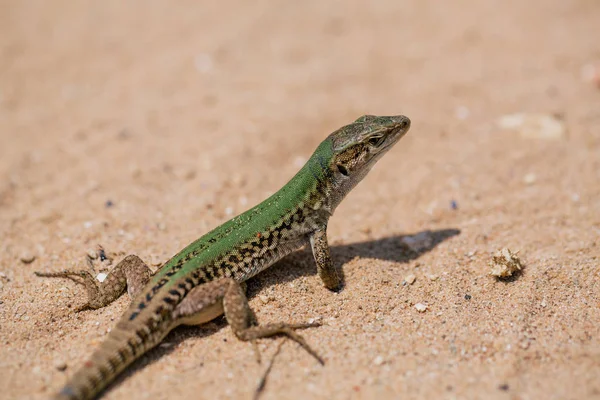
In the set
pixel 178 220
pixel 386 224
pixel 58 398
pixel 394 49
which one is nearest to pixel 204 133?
pixel 178 220

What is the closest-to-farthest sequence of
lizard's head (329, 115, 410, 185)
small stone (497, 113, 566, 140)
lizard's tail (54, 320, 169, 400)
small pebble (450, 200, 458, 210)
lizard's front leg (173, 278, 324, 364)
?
lizard's tail (54, 320, 169, 400)
lizard's front leg (173, 278, 324, 364)
lizard's head (329, 115, 410, 185)
small pebble (450, 200, 458, 210)
small stone (497, 113, 566, 140)

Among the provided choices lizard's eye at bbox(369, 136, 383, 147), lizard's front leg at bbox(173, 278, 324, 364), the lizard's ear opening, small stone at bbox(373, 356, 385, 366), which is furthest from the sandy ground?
lizard's eye at bbox(369, 136, 383, 147)

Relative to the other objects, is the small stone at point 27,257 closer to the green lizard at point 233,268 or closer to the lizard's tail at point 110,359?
the green lizard at point 233,268

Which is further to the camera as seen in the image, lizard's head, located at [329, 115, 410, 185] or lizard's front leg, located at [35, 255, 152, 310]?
lizard's head, located at [329, 115, 410, 185]

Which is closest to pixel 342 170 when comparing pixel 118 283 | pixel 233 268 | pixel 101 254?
pixel 233 268

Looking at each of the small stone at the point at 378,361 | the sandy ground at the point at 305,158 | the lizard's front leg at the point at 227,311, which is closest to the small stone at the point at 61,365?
the sandy ground at the point at 305,158

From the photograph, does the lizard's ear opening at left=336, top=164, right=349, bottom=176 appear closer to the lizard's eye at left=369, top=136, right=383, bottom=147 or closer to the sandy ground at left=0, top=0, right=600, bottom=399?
the lizard's eye at left=369, top=136, right=383, bottom=147

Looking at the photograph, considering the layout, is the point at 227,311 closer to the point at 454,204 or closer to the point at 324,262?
the point at 324,262

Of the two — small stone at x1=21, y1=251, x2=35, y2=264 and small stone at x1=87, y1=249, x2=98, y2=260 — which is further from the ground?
small stone at x1=21, y1=251, x2=35, y2=264
